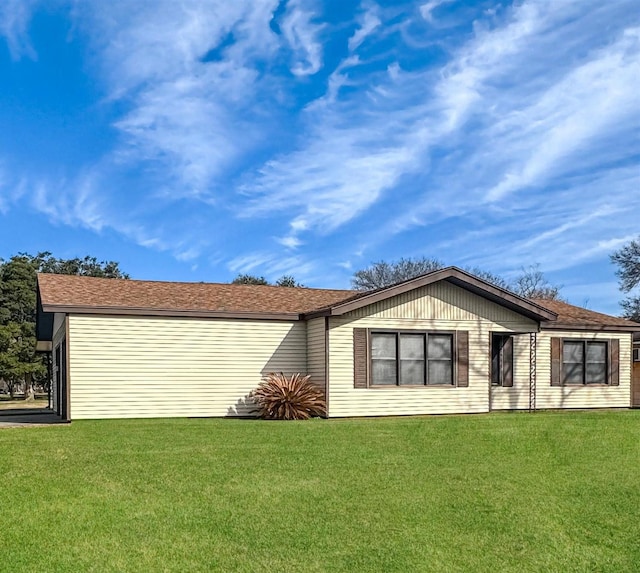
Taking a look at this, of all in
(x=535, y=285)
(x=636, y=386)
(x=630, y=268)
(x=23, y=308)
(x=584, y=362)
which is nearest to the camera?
(x=584, y=362)

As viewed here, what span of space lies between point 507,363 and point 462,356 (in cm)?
209

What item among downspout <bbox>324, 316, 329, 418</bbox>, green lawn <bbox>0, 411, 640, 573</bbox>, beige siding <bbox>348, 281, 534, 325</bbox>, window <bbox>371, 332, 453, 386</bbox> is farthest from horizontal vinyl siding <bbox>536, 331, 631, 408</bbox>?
green lawn <bbox>0, 411, 640, 573</bbox>

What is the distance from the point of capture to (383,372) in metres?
16.3

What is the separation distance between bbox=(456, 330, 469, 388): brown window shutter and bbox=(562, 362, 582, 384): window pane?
3804 mm

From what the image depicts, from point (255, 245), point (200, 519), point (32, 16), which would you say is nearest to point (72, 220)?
point (255, 245)

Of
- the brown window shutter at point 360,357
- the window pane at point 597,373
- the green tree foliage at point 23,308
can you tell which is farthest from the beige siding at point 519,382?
the green tree foliage at point 23,308

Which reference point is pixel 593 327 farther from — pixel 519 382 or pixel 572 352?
pixel 519 382

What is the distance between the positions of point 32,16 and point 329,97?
24.1 ft

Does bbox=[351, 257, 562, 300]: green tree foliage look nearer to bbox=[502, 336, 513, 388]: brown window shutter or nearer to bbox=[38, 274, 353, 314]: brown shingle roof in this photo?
→ bbox=[38, 274, 353, 314]: brown shingle roof

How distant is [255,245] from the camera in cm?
3481

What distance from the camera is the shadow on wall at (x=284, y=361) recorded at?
53.3ft

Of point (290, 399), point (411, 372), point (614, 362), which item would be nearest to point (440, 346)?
point (411, 372)


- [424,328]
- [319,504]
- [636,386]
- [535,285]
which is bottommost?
[319,504]

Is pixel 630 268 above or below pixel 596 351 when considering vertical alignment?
above
